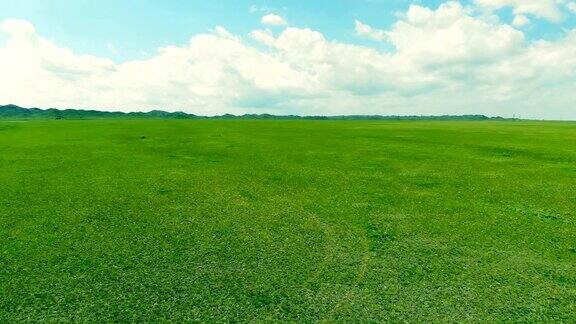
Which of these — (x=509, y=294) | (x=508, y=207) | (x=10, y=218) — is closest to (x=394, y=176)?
(x=508, y=207)

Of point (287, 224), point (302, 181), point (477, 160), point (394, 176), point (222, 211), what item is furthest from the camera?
point (477, 160)

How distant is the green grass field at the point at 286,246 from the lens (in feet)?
16.4

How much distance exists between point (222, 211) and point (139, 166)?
6.92m

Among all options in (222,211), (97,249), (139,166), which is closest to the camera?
(97,249)

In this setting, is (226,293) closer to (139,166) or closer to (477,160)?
(139,166)

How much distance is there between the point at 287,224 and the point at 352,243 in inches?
56.7

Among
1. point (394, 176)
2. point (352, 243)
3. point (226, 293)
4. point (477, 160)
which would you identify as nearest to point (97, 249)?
point (226, 293)

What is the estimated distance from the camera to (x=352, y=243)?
698 centimetres

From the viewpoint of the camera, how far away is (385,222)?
810 centimetres

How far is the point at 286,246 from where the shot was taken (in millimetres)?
6793

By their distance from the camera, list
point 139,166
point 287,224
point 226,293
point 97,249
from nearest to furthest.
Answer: point 226,293 < point 97,249 < point 287,224 < point 139,166

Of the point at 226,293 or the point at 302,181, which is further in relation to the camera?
the point at 302,181

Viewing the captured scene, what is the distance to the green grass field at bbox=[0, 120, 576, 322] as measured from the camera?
4.98 meters

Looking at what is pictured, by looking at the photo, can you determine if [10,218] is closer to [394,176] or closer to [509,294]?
[509,294]
